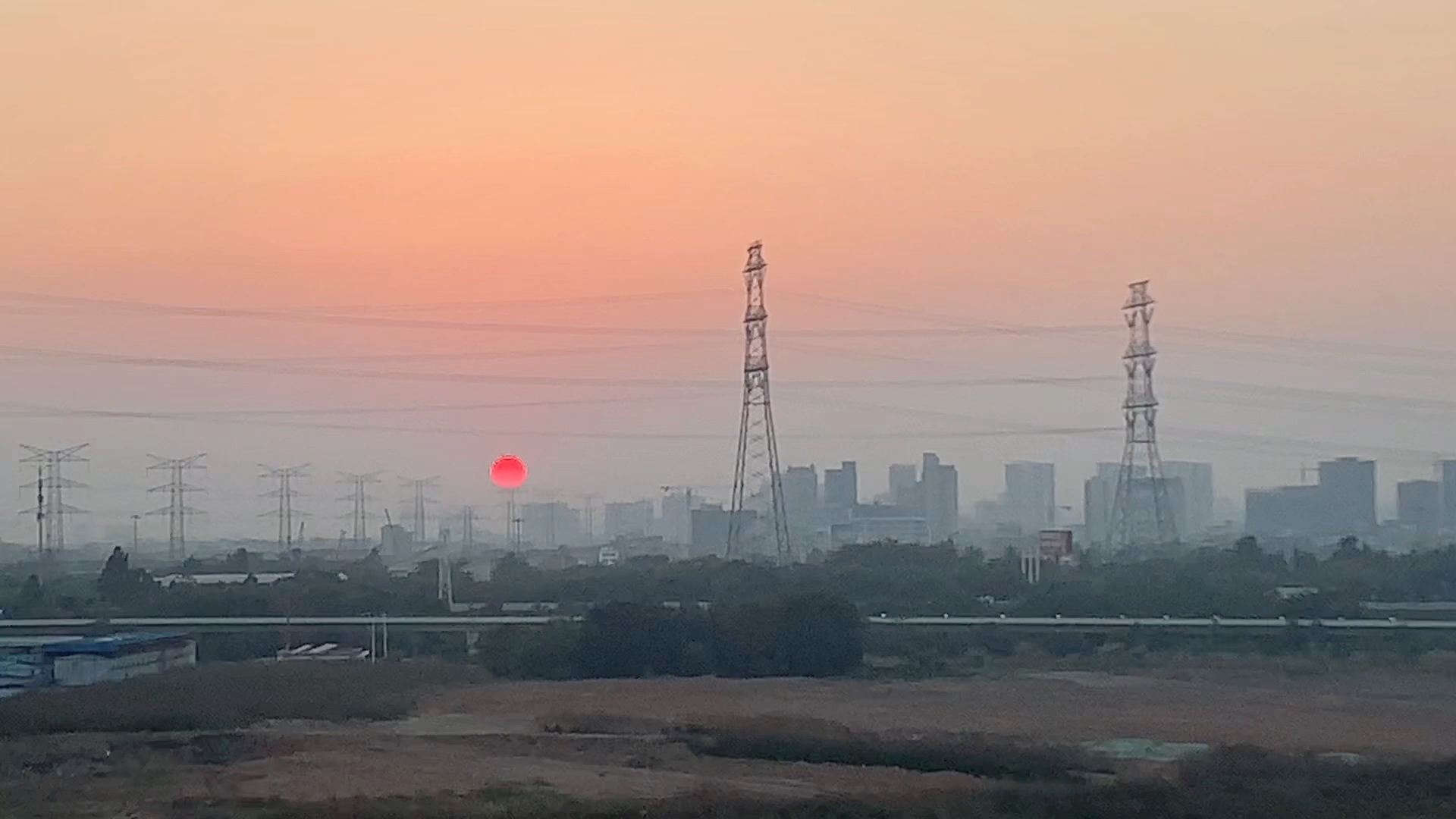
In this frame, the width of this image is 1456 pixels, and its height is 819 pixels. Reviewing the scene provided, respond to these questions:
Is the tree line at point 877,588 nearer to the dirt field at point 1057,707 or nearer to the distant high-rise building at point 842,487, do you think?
the dirt field at point 1057,707

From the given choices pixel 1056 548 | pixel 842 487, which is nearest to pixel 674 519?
pixel 842 487

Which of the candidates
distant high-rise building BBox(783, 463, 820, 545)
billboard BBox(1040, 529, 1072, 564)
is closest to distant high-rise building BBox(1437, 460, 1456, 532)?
distant high-rise building BBox(783, 463, 820, 545)

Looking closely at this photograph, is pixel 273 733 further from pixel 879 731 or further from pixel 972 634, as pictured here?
pixel 972 634

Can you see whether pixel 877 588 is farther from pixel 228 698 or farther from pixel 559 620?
pixel 228 698

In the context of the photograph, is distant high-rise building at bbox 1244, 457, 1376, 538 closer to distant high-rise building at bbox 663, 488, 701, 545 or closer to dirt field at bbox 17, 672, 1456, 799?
distant high-rise building at bbox 663, 488, 701, 545

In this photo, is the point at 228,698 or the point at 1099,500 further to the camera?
the point at 1099,500

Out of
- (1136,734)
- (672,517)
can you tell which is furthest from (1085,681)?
(672,517)

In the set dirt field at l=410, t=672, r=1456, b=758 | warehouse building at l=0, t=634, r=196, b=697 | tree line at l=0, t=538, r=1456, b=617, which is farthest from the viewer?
tree line at l=0, t=538, r=1456, b=617
